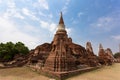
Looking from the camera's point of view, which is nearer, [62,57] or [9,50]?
[62,57]

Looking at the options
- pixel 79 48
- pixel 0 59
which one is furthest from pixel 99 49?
pixel 0 59

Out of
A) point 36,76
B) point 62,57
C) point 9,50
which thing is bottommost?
point 36,76

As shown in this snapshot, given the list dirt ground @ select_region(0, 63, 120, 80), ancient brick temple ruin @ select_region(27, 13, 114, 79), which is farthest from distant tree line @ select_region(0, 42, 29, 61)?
dirt ground @ select_region(0, 63, 120, 80)

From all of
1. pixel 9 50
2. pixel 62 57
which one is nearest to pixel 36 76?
pixel 62 57

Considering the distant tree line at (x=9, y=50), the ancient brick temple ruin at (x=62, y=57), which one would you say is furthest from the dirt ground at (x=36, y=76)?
the distant tree line at (x=9, y=50)

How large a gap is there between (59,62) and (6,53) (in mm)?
25154

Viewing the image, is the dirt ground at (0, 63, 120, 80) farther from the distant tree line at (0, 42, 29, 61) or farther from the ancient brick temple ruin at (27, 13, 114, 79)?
the distant tree line at (0, 42, 29, 61)

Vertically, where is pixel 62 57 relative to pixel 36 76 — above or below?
above

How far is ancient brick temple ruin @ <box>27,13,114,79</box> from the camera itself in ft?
59.2

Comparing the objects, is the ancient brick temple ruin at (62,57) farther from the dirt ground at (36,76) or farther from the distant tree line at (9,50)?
the distant tree line at (9,50)

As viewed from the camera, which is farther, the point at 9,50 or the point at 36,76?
the point at 9,50

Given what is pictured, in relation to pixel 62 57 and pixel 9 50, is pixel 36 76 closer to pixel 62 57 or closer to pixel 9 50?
pixel 62 57

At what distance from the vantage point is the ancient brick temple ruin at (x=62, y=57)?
59.2 ft

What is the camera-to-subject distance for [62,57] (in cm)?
1834
